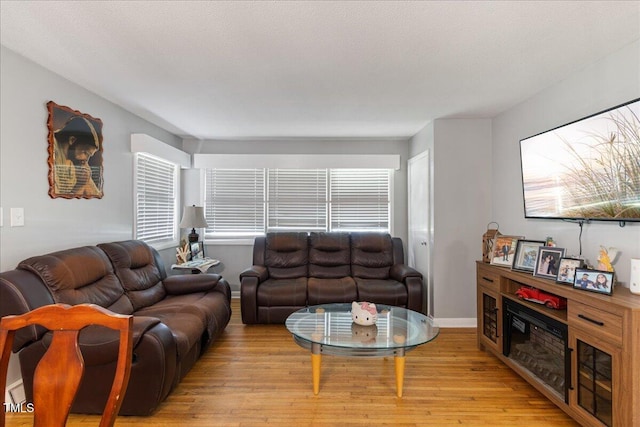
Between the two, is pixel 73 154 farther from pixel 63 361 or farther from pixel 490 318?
→ pixel 490 318

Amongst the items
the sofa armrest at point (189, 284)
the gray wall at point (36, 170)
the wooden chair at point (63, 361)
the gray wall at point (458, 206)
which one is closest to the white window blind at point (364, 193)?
the gray wall at point (458, 206)

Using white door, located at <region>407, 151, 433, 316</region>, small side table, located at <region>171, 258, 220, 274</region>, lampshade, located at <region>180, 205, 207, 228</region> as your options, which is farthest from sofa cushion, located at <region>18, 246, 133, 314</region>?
white door, located at <region>407, 151, 433, 316</region>

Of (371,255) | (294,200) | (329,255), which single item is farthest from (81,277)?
(371,255)

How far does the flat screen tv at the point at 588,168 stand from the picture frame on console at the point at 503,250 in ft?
1.00

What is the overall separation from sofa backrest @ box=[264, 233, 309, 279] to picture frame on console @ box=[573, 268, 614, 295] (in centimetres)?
298

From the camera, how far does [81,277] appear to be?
244 cm

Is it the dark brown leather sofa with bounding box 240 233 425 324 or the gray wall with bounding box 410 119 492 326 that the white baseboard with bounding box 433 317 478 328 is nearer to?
the gray wall with bounding box 410 119 492 326

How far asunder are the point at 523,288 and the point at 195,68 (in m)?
3.05

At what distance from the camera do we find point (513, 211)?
339 centimetres

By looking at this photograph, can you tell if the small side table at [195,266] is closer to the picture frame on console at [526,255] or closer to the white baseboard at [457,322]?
Answer: the white baseboard at [457,322]

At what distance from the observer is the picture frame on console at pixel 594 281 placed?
1.93 m

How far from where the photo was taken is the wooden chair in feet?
3.22

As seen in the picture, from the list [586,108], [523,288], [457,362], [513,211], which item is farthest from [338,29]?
[457,362]

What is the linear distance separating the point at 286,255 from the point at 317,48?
289 centimetres
